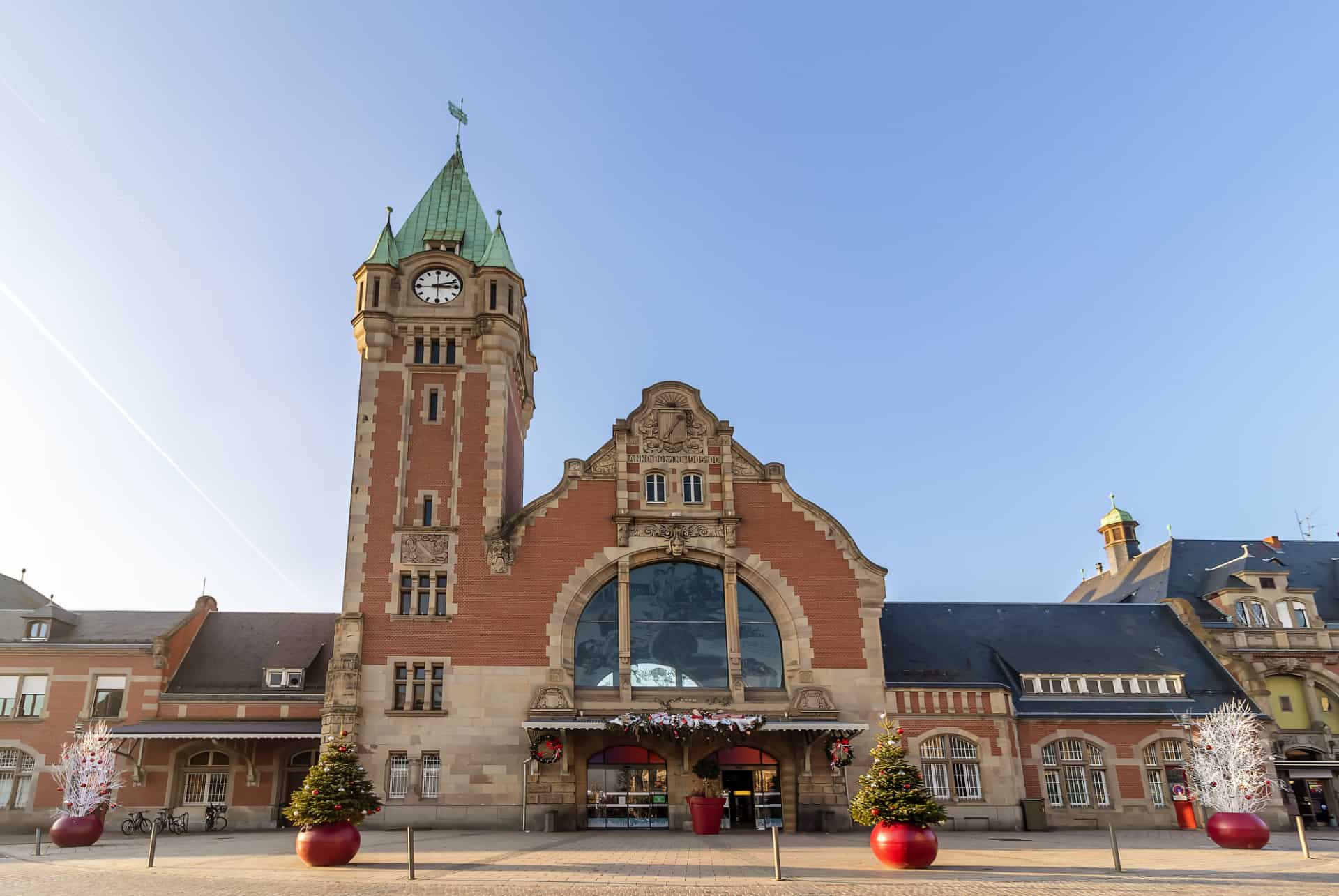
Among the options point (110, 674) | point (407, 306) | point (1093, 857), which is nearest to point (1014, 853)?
point (1093, 857)

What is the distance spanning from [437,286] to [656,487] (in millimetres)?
12638

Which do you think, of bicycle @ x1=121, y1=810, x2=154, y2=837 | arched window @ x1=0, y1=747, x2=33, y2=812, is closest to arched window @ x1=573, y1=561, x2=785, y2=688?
bicycle @ x1=121, y1=810, x2=154, y2=837

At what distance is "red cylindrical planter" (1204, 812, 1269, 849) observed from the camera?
81.3ft

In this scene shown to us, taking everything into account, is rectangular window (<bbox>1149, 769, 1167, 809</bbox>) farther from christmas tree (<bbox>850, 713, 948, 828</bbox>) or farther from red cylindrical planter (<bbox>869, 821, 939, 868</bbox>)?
red cylindrical planter (<bbox>869, 821, 939, 868</bbox>)

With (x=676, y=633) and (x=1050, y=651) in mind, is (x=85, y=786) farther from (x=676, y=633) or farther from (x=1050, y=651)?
(x=1050, y=651)

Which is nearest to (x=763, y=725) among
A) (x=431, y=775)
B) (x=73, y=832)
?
(x=431, y=775)

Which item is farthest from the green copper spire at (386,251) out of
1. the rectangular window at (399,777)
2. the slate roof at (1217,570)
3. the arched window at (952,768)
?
the slate roof at (1217,570)

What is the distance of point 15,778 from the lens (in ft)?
126

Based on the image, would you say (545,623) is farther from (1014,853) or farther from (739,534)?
(1014,853)

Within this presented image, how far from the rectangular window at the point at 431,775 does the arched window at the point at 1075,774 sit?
21.9 meters

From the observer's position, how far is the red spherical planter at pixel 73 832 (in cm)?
2688

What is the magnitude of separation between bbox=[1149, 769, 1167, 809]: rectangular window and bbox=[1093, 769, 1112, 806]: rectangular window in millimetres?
1644

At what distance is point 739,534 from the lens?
3631 cm

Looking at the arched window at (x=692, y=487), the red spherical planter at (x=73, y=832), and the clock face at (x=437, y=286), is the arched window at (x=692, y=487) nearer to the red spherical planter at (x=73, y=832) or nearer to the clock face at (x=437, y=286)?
the clock face at (x=437, y=286)
